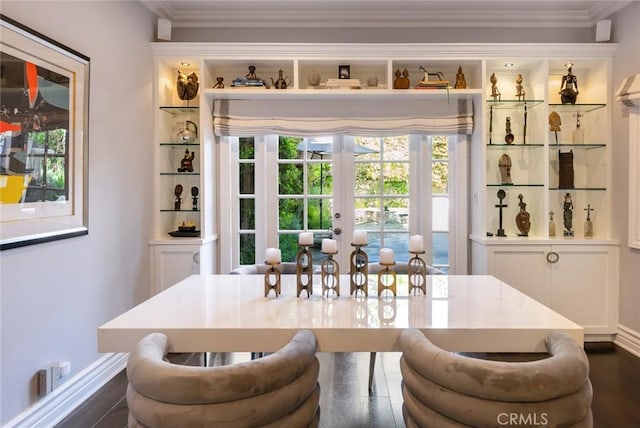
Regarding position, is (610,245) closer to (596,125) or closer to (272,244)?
(596,125)

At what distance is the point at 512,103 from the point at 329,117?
1.56 meters

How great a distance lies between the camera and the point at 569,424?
106 centimetres

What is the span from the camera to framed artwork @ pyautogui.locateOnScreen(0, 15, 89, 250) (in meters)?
Answer: 1.88

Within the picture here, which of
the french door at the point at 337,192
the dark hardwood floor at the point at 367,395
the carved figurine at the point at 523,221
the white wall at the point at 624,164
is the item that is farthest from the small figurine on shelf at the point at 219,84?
the white wall at the point at 624,164

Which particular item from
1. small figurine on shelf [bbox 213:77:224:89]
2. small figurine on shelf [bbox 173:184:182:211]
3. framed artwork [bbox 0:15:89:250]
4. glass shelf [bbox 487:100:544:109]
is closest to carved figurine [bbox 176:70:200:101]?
small figurine on shelf [bbox 213:77:224:89]

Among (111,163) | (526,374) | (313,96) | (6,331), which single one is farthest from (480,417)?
(313,96)

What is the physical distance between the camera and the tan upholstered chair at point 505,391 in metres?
1.02

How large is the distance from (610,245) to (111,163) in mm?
3807

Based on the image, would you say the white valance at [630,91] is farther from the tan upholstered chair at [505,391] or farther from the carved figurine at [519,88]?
the tan upholstered chair at [505,391]

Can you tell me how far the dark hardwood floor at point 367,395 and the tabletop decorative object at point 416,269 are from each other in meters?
0.88

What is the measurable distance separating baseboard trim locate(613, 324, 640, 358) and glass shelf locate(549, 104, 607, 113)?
70.3 inches

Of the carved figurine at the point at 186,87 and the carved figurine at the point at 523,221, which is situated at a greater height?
the carved figurine at the point at 186,87

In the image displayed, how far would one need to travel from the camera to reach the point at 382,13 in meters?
3.42

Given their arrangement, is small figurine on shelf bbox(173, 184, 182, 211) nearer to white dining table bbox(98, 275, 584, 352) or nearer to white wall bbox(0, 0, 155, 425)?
white wall bbox(0, 0, 155, 425)
